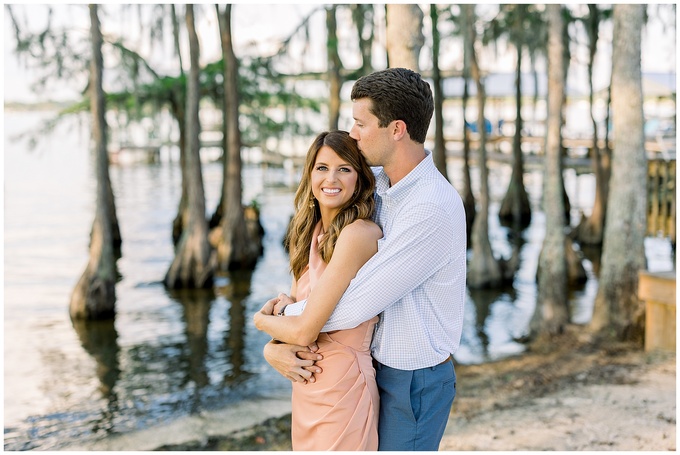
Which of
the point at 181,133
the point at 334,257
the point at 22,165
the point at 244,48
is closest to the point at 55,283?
the point at 244,48

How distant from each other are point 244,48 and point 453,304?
16932 mm

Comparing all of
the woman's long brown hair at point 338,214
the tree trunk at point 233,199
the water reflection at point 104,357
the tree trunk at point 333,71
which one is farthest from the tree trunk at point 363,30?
the woman's long brown hair at point 338,214

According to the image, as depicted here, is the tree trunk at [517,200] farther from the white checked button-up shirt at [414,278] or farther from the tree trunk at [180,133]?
the white checked button-up shirt at [414,278]

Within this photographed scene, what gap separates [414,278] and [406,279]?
0.09 ft

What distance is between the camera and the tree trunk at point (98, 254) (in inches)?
482

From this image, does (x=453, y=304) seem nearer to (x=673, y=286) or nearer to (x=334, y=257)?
(x=334, y=257)

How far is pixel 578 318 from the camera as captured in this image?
11.6m

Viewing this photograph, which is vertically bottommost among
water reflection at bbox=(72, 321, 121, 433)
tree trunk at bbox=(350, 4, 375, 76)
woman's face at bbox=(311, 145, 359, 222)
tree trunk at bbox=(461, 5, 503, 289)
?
water reflection at bbox=(72, 321, 121, 433)

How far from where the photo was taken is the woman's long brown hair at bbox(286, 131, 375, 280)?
254 cm

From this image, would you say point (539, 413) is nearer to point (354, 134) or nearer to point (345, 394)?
point (345, 394)

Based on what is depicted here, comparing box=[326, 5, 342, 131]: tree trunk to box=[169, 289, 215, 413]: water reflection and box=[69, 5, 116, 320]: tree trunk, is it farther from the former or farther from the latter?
box=[69, 5, 116, 320]: tree trunk

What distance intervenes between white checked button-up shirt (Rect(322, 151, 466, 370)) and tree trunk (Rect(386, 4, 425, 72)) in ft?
11.7

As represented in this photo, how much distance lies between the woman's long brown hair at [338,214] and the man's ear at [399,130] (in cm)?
14

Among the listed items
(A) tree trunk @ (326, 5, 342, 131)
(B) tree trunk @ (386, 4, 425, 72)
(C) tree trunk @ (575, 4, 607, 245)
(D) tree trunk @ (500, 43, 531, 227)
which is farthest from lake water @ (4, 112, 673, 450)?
(B) tree trunk @ (386, 4, 425, 72)
